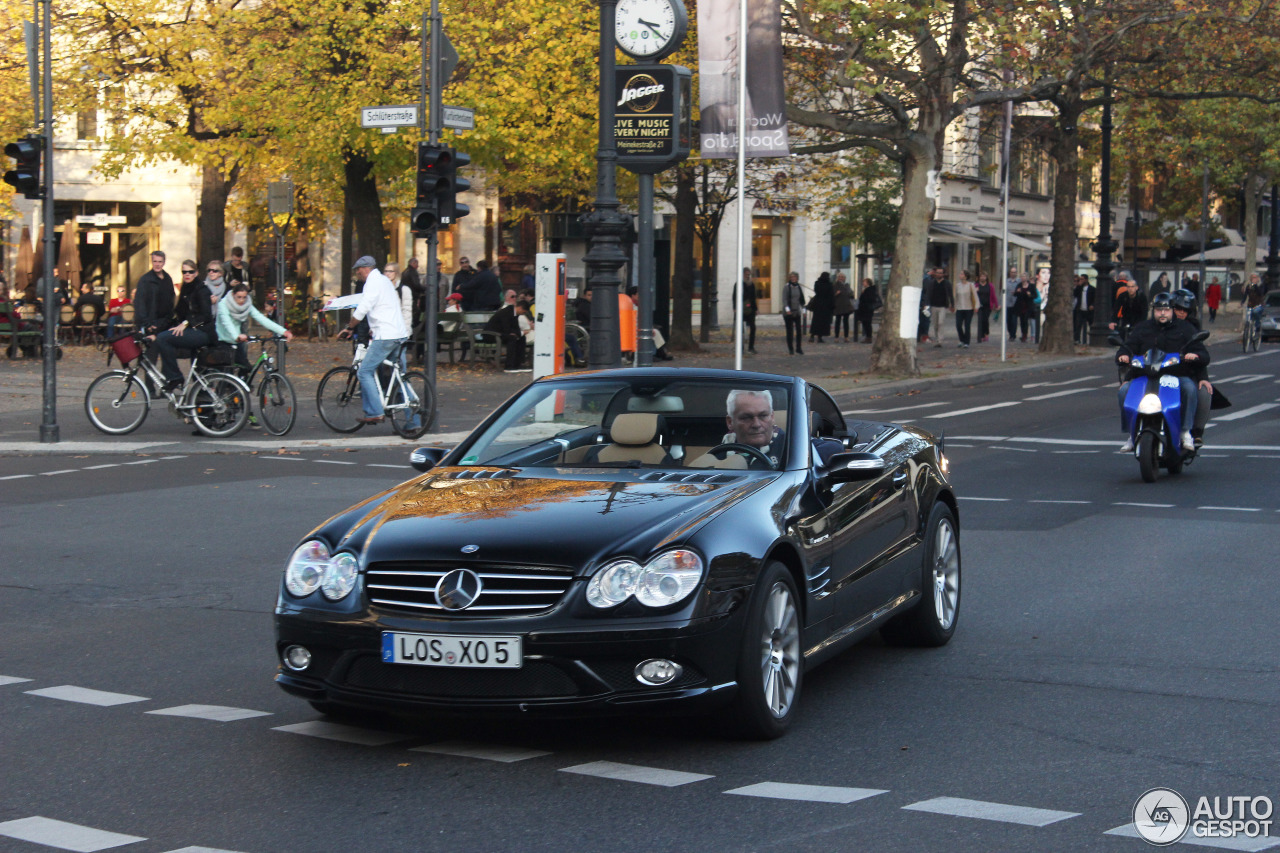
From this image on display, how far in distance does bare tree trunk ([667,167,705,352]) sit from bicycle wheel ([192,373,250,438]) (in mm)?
16438

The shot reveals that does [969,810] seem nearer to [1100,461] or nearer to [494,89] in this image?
[1100,461]

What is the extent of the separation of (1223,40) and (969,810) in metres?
26.5

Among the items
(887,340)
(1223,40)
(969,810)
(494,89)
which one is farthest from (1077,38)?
(969,810)

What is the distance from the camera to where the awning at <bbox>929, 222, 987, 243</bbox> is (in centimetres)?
5477

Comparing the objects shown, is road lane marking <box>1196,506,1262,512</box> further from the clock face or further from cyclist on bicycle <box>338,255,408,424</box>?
the clock face

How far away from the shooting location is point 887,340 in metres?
28.0

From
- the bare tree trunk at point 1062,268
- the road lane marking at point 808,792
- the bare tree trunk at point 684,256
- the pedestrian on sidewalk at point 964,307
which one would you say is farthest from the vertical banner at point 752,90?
the pedestrian on sidewalk at point 964,307

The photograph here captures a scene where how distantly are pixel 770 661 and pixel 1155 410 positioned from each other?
927 cm

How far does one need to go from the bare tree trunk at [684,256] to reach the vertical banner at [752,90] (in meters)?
11.4

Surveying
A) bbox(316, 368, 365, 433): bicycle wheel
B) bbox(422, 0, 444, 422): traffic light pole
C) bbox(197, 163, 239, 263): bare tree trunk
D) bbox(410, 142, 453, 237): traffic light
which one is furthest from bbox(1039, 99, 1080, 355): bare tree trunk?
bbox(316, 368, 365, 433): bicycle wheel

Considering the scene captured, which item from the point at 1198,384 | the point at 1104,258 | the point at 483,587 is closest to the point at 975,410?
the point at 1198,384

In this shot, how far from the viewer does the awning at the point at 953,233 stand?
180ft

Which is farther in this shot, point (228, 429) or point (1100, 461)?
point (228, 429)

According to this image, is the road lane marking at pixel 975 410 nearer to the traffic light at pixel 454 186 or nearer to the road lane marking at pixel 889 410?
the road lane marking at pixel 889 410
